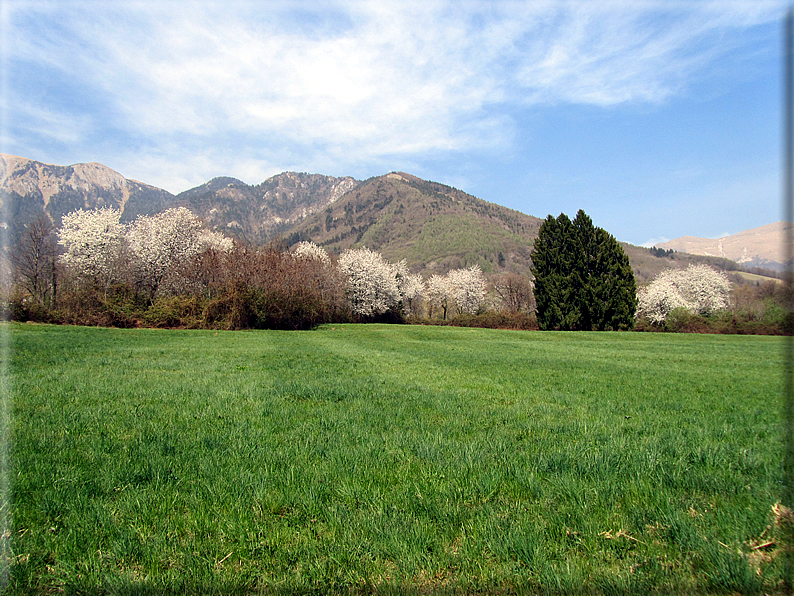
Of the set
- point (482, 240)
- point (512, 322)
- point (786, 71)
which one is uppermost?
point (482, 240)

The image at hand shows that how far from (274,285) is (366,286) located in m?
24.1

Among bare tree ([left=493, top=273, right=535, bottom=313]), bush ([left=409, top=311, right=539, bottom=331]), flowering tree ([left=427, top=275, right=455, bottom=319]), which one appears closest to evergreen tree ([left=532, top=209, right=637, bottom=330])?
bush ([left=409, top=311, right=539, bottom=331])

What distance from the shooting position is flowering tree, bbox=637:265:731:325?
162 feet

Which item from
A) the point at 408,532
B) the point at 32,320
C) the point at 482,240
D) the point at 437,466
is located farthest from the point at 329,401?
the point at 482,240

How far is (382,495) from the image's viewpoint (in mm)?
3014

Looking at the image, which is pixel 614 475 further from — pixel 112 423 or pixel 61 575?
pixel 112 423

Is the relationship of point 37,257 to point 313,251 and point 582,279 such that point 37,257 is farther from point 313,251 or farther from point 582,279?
point 582,279

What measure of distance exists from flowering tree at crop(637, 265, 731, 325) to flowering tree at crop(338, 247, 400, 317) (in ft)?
111

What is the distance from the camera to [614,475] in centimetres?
341

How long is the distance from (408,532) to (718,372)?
1331 cm

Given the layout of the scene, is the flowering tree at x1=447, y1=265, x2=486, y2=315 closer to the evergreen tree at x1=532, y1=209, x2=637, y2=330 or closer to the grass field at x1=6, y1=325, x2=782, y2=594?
the evergreen tree at x1=532, y1=209, x2=637, y2=330

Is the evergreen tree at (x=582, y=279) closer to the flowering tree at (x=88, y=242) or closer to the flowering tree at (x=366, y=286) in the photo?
the flowering tree at (x=366, y=286)

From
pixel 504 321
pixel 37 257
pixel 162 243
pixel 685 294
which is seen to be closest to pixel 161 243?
pixel 162 243

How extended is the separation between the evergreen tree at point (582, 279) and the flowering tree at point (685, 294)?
1273 cm
